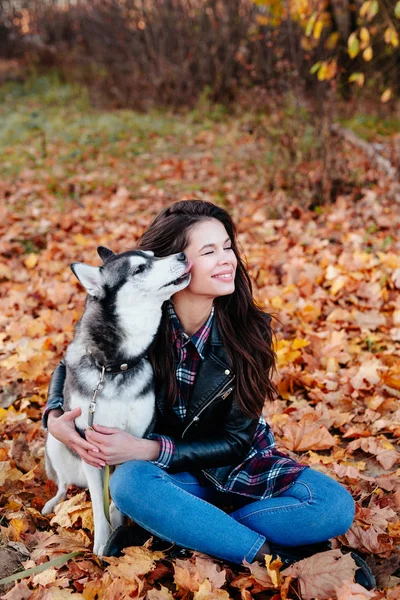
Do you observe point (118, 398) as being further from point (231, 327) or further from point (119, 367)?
point (231, 327)

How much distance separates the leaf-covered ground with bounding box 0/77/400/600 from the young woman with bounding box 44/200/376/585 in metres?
0.14

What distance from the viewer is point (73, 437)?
8.29ft

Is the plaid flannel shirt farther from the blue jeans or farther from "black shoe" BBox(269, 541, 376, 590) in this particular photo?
"black shoe" BBox(269, 541, 376, 590)

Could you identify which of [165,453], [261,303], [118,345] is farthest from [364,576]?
[261,303]

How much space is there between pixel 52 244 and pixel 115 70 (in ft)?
24.2

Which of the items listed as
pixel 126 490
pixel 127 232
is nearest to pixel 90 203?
pixel 127 232

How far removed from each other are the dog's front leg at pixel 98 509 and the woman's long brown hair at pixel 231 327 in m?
0.46

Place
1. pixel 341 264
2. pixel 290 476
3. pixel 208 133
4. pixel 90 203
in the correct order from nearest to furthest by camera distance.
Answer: pixel 290 476 → pixel 341 264 → pixel 90 203 → pixel 208 133

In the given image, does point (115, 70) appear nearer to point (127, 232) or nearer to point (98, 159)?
point (98, 159)

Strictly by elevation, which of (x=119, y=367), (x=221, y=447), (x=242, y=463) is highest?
(x=119, y=367)

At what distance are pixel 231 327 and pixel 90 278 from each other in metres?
0.71

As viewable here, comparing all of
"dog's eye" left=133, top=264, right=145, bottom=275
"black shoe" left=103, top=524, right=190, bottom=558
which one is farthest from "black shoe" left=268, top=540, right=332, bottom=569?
"dog's eye" left=133, top=264, right=145, bottom=275

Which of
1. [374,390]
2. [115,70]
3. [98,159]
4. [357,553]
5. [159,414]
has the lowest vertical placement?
[357,553]

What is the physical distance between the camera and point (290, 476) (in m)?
2.57
